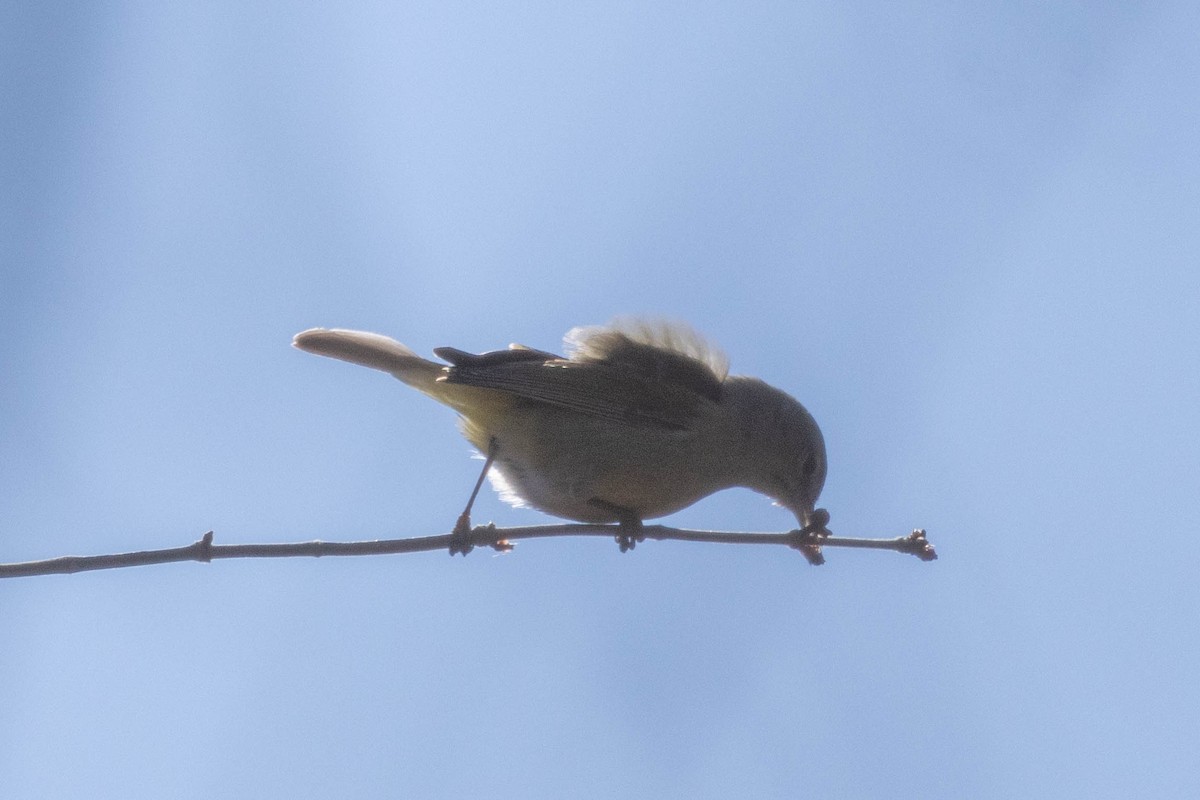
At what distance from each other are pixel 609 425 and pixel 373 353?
1478mm

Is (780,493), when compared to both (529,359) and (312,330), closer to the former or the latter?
(529,359)

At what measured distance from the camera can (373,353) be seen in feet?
21.5

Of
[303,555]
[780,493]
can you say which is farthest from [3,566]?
[780,493]

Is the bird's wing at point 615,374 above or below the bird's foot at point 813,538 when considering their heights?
above

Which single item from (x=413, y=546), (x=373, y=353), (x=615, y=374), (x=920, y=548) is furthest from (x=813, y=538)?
(x=373, y=353)

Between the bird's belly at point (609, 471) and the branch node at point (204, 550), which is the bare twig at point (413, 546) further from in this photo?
the bird's belly at point (609, 471)

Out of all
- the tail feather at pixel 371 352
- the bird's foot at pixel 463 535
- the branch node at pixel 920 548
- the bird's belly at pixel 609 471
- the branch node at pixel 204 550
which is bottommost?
the branch node at pixel 204 550

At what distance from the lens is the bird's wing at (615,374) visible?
6.32 metres

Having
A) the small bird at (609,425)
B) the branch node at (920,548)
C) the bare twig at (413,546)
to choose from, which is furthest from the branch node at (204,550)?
the branch node at (920,548)

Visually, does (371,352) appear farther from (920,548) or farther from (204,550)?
(920,548)

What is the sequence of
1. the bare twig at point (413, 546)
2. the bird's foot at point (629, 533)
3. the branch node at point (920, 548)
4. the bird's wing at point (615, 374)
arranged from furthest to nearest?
the bird's wing at point (615, 374) < the bird's foot at point (629, 533) < the branch node at point (920, 548) < the bare twig at point (413, 546)

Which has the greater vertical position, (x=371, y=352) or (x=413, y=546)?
(x=371, y=352)

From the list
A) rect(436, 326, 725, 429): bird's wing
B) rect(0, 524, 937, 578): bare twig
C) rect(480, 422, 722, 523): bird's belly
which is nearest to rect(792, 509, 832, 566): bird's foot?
rect(0, 524, 937, 578): bare twig

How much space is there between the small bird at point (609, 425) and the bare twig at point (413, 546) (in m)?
1.01
